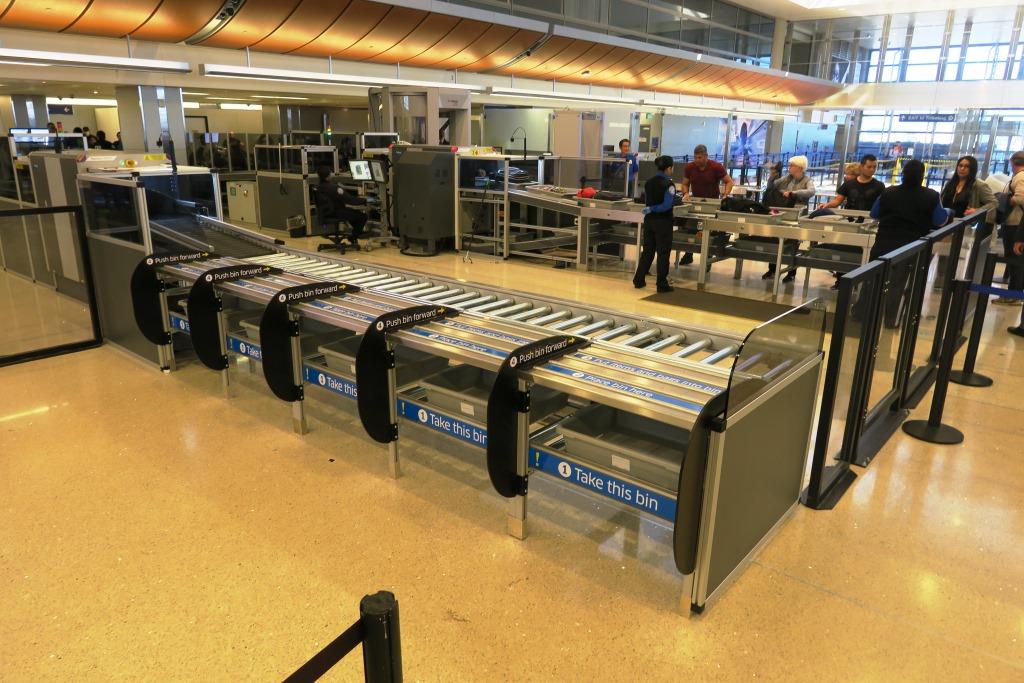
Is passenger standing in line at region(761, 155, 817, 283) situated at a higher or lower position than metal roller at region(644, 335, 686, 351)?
higher

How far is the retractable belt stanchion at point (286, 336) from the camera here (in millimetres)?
3334

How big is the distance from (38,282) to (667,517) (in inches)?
296

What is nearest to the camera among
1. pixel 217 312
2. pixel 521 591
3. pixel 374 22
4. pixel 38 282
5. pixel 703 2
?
pixel 521 591

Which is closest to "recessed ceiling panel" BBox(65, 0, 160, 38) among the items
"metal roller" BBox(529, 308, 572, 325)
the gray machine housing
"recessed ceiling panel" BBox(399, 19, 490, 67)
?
the gray machine housing

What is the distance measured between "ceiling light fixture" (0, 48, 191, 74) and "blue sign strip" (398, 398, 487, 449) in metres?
7.29

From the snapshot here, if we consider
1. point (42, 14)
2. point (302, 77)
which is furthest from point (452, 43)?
point (42, 14)

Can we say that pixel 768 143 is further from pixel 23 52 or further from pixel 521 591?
pixel 521 591

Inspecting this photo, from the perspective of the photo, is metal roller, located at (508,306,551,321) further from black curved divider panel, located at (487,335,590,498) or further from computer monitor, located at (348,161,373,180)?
computer monitor, located at (348,161,373,180)

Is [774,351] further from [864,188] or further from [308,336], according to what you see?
[864,188]

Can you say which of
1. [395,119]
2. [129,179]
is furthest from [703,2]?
[129,179]

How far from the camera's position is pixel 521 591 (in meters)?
2.45

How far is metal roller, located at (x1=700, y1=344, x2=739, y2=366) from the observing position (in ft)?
8.84

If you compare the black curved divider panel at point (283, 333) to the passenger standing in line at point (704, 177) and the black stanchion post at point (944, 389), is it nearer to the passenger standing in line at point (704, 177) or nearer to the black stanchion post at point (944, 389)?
the black stanchion post at point (944, 389)

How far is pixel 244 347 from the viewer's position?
3787 millimetres
